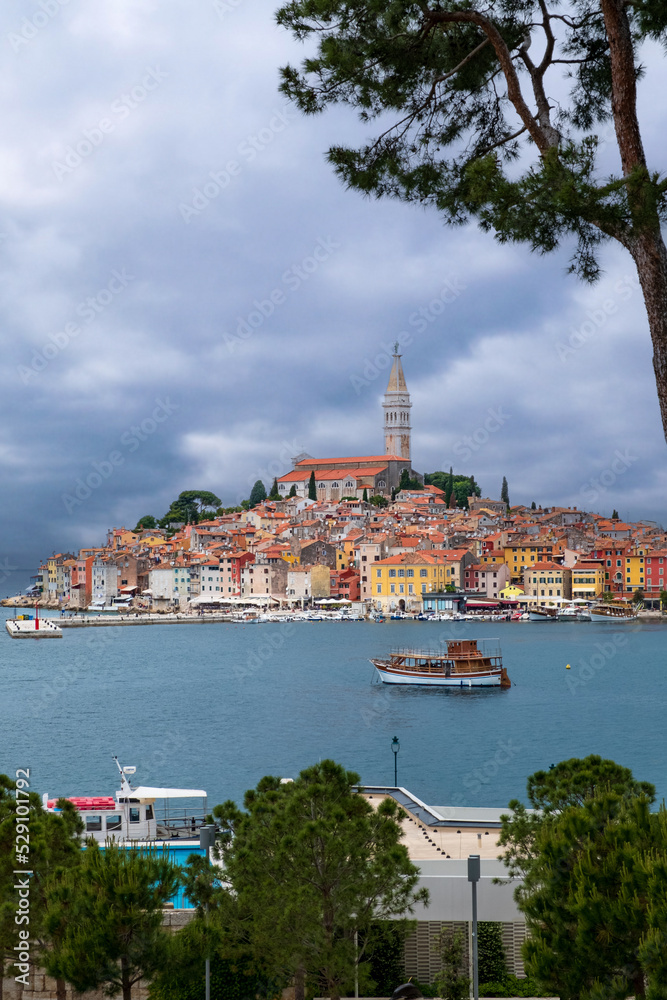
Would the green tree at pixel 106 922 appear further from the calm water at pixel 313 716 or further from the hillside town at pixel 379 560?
the hillside town at pixel 379 560

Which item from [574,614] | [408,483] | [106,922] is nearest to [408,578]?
[574,614]

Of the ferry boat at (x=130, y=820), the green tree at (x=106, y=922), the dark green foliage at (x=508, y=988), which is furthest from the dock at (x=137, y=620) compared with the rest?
the green tree at (x=106, y=922)

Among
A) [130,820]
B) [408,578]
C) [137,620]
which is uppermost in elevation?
[408,578]

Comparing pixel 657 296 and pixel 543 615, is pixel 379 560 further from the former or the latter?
pixel 657 296

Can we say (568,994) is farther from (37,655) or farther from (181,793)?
(37,655)

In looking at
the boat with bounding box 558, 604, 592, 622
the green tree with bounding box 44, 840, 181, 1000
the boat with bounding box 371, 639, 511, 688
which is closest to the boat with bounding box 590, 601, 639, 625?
the boat with bounding box 558, 604, 592, 622

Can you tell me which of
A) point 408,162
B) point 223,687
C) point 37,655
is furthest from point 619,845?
point 37,655
